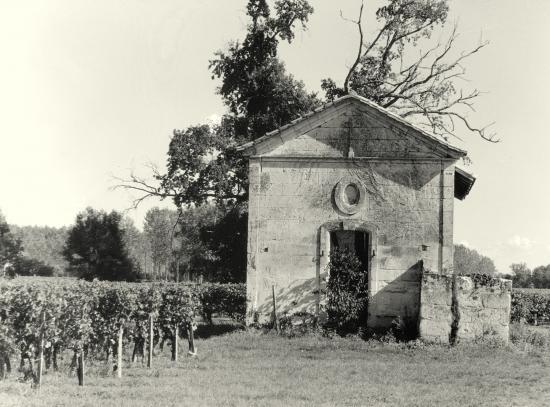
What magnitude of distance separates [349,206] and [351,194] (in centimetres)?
36

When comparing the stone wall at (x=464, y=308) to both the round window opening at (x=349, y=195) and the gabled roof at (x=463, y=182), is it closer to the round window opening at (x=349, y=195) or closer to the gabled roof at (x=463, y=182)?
the round window opening at (x=349, y=195)

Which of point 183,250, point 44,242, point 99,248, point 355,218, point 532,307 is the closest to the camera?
point 355,218

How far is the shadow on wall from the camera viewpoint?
15.5m

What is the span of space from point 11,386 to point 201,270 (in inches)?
1037

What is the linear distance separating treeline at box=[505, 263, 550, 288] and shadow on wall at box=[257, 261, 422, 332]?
63.5 metres

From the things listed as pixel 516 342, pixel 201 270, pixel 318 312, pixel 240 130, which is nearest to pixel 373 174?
pixel 318 312

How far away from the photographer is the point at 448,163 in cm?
1580

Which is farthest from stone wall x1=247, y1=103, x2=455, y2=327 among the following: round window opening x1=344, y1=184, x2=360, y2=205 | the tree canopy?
the tree canopy

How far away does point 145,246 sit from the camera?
318ft

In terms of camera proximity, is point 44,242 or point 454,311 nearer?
point 454,311

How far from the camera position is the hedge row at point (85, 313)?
929 cm

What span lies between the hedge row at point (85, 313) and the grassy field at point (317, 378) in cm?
68

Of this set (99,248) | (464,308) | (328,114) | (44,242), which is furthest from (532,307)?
(44,242)

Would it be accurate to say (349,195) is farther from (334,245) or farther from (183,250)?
(183,250)
